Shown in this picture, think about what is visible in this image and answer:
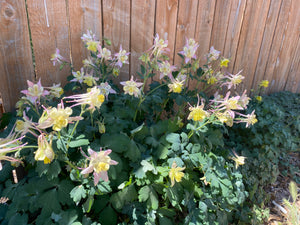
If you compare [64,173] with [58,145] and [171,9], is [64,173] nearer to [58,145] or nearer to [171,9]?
[58,145]

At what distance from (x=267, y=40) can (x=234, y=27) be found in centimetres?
70

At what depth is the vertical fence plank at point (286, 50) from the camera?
10.4 feet

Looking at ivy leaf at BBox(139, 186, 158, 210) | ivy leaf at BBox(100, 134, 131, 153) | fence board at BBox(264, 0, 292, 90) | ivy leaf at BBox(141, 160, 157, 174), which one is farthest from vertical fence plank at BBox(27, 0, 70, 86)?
fence board at BBox(264, 0, 292, 90)

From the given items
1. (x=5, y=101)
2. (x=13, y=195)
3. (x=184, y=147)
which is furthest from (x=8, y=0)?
(x=184, y=147)

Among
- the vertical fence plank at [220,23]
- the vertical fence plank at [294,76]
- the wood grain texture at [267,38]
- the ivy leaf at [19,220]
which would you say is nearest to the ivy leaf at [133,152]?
the ivy leaf at [19,220]

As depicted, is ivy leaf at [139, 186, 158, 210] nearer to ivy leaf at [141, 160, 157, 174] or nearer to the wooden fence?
ivy leaf at [141, 160, 157, 174]

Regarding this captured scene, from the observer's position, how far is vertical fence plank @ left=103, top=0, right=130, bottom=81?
201 cm

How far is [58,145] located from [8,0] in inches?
45.6

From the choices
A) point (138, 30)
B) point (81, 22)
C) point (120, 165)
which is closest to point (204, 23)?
point (138, 30)

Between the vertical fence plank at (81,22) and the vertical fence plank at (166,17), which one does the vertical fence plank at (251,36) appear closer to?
the vertical fence plank at (166,17)

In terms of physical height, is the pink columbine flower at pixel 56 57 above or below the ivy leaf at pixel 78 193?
above

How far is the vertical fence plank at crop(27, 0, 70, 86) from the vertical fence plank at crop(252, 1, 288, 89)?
2532mm

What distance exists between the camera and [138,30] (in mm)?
2186

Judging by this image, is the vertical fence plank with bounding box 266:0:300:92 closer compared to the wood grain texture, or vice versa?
the wood grain texture
